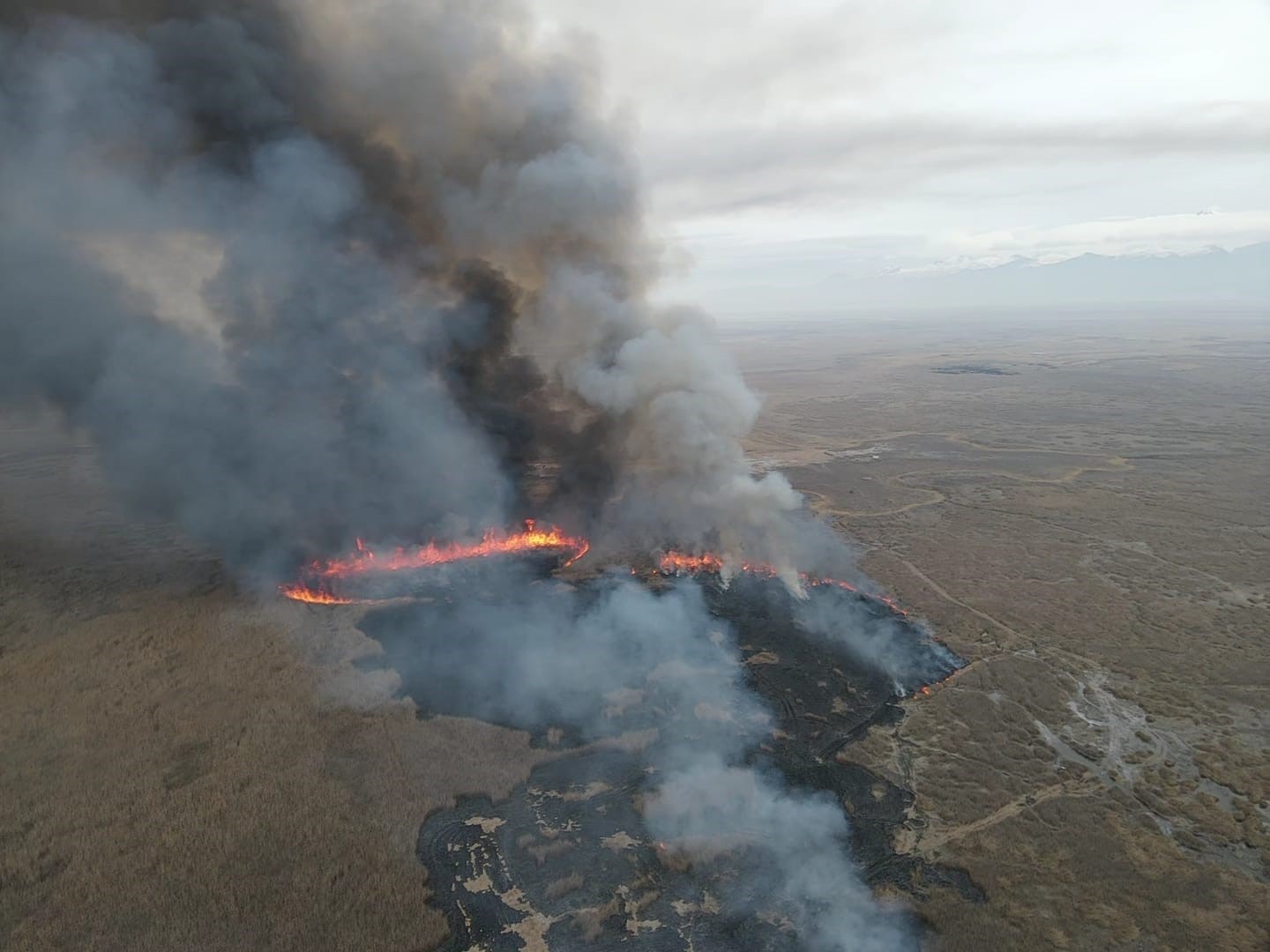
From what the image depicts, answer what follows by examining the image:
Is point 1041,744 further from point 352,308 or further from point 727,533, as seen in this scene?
point 352,308

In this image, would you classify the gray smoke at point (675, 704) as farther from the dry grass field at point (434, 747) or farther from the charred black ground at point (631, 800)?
the dry grass field at point (434, 747)

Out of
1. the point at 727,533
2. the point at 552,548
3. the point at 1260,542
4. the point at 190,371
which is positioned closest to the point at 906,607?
the point at 727,533

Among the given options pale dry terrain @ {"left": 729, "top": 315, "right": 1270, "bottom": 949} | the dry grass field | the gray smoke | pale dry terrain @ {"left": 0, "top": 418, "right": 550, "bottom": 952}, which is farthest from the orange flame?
pale dry terrain @ {"left": 729, "top": 315, "right": 1270, "bottom": 949}

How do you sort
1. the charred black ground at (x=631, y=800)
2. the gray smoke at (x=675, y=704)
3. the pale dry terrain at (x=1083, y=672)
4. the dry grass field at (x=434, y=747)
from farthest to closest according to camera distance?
the pale dry terrain at (x=1083, y=672)
the gray smoke at (x=675, y=704)
the dry grass field at (x=434, y=747)
the charred black ground at (x=631, y=800)

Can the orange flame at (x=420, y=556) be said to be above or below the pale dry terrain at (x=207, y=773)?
below

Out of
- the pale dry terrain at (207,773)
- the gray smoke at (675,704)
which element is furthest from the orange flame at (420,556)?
the gray smoke at (675,704)

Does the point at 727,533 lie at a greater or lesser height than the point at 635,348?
lesser
